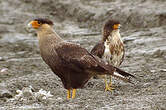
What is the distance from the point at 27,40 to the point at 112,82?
6.36 meters

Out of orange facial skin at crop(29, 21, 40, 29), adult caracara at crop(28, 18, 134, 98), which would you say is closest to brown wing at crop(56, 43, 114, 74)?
adult caracara at crop(28, 18, 134, 98)

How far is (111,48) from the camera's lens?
310 inches

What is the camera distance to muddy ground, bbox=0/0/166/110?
5.86 m

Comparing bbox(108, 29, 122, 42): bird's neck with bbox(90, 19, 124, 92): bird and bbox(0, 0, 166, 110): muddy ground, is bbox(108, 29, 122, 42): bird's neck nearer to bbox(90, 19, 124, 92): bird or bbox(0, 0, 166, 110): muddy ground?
bbox(90, 19, 124, 92): bird

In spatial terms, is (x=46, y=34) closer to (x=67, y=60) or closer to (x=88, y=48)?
(x=67, y=60)

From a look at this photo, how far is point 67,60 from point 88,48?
18.7ft

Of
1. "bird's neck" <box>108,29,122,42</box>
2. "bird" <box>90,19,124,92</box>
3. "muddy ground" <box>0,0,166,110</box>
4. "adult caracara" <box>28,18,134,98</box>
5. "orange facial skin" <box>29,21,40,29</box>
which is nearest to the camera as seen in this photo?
"muddy ground" <box>0,0,166,110</box>

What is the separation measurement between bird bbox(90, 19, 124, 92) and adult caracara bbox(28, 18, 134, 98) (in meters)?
1.10

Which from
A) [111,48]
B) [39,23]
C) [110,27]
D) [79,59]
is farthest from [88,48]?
[79,59]

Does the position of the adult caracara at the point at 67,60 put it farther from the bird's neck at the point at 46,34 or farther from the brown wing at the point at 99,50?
the brown wing at the point at 99,50

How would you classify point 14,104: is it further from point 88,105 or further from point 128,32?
point 128,32

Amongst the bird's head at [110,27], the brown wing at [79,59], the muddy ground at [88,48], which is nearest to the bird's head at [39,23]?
the brown wing at [79,59]

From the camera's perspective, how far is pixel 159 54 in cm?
1030

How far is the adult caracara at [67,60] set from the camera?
20.7ft
